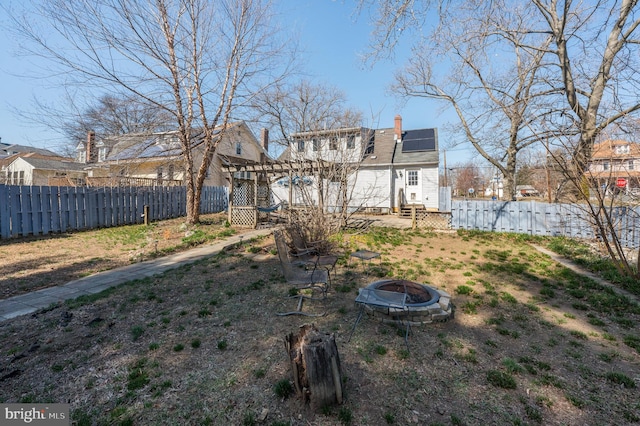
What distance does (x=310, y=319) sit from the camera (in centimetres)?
385

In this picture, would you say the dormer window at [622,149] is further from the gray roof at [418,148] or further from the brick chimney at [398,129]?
the brick chimney at [398,129]

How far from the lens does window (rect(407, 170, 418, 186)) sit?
1933 cm

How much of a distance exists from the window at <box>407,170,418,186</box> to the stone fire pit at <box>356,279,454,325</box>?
16.3 meters

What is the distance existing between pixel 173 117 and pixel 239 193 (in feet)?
15.2

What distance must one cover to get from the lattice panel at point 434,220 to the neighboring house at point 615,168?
6.70 meters

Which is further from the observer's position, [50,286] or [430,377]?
[50,286]

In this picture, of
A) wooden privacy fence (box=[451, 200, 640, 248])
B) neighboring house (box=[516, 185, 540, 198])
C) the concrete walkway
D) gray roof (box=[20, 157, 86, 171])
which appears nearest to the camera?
the concrete walkway

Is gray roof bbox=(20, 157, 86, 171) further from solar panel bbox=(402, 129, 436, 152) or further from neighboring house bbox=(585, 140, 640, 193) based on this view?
neighboring house bbox=(585, 140, 640, 193)

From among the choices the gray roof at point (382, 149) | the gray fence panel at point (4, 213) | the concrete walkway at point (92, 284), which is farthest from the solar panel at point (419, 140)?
the gray fence panel at point (4, 213)

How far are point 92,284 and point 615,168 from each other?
32.1ft

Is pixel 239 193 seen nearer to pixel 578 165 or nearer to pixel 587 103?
pixel 578 165

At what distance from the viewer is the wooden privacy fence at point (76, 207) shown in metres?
8.97

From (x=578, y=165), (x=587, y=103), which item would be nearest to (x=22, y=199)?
(x=578, y=165)

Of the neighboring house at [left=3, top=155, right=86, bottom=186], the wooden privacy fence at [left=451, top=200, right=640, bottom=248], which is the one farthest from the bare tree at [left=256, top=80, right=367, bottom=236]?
the neighboring house at [left=3, top=155, right=86, bottom=186]
